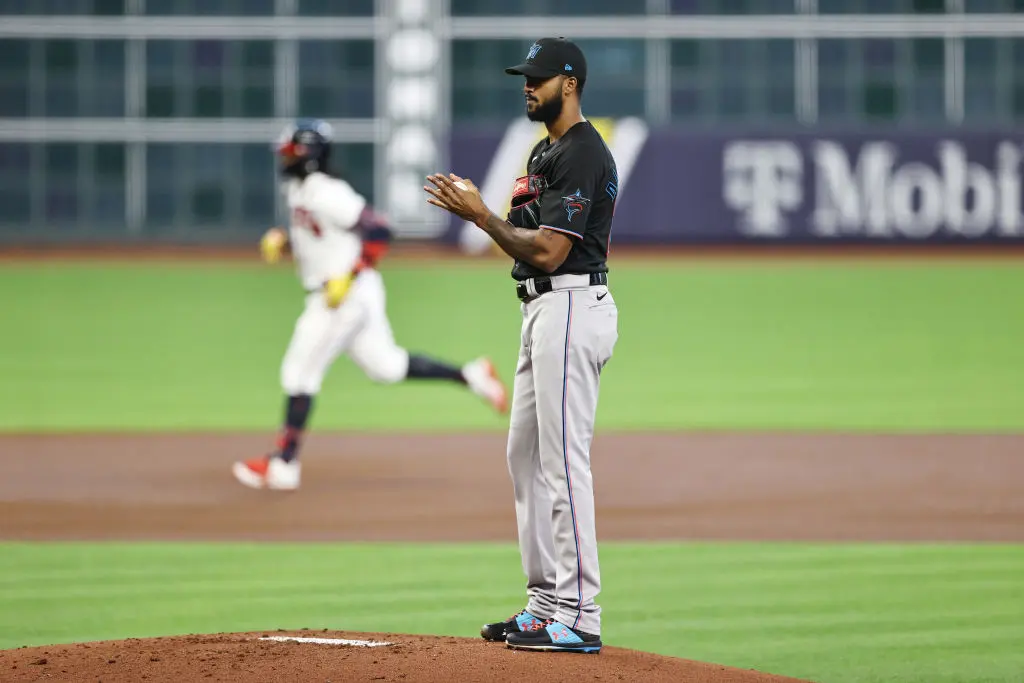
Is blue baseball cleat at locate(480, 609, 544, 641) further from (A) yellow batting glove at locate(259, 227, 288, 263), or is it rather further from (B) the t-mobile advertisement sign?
(B) the t-mobile advertisement sign

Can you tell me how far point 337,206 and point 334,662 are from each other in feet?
18.5

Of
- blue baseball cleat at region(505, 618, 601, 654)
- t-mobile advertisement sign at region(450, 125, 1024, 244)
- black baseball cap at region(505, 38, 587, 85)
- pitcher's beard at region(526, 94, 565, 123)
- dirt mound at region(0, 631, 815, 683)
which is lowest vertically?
dirt mound at region(0, 631, 815, 683)

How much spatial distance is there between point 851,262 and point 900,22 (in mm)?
9801

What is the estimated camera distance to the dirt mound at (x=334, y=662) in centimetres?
536

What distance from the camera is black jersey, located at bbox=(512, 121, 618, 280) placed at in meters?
5.64

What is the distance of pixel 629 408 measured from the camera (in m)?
14.8

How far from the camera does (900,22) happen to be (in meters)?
38.0

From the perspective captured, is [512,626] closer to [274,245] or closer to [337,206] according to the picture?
[337,206]

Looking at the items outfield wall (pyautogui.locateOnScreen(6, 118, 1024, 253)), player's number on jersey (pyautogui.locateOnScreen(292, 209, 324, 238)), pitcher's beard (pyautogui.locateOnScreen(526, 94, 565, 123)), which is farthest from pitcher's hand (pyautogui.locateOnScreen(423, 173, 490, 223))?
outfield wall (pyautogui.locateOnScreen(6, 118, 1024, 253))

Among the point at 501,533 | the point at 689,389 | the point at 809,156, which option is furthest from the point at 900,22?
the point at 501,533

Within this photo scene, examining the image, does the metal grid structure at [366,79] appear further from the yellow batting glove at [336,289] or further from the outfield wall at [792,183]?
the yellow batting glove at [336,289]

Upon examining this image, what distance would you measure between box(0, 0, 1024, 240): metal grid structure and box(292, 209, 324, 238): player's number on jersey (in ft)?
88.0

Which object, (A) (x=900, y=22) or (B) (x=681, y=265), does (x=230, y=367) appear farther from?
(A) (x=900, y=22)

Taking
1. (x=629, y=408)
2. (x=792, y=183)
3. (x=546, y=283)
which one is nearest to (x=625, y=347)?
(x=629, y=408)
